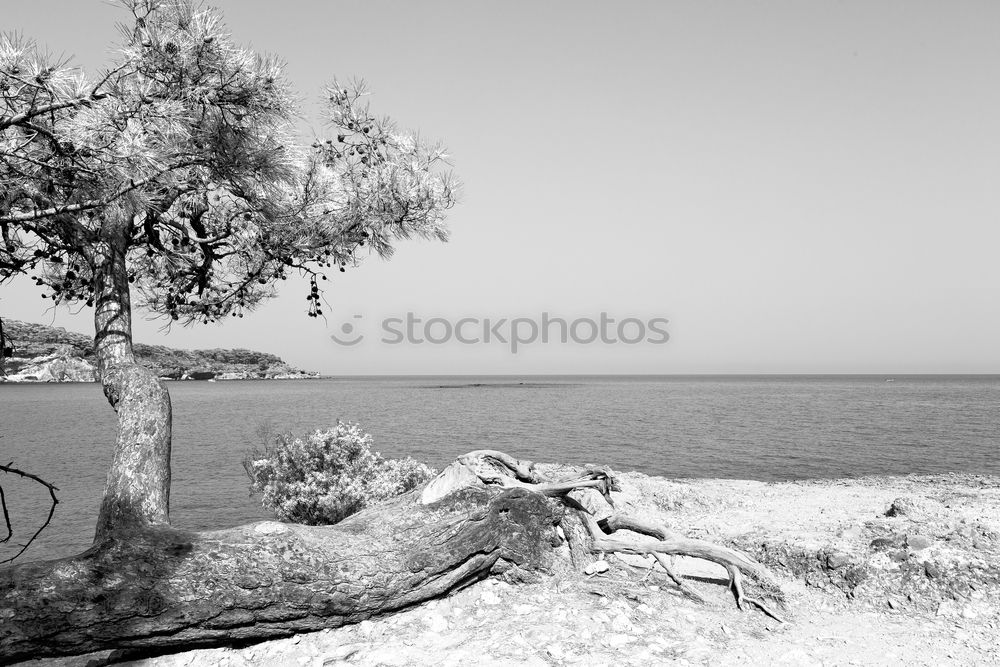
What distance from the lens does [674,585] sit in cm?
635

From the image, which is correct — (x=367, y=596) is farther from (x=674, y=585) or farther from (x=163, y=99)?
(x=163, y=99)

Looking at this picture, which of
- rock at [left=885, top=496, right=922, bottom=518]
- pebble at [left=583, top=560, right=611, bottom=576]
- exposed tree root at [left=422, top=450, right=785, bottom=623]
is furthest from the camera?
rock at [left=885, top=496, right=922, bottom=518]

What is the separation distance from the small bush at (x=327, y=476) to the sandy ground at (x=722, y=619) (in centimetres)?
489

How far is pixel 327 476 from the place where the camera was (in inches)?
426

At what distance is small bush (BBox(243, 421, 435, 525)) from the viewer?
10609 millimetres

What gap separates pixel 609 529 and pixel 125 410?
544 centimetres

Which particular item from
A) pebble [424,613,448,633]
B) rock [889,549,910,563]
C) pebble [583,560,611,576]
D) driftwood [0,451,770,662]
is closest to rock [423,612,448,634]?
pebble [424,613,448,633]

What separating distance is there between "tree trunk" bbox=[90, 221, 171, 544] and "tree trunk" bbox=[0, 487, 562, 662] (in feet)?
1.20

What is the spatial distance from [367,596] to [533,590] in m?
1.70

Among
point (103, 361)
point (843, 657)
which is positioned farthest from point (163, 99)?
point (843, 657)

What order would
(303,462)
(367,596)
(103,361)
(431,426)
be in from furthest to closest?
(431,426), (303,462), (103,361), (367,596)

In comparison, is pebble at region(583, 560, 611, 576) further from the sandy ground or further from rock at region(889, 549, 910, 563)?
rock at region(889, 549, 910, 563)

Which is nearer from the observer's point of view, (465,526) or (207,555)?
(207,555)

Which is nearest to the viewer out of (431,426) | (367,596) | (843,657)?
(843,657)
